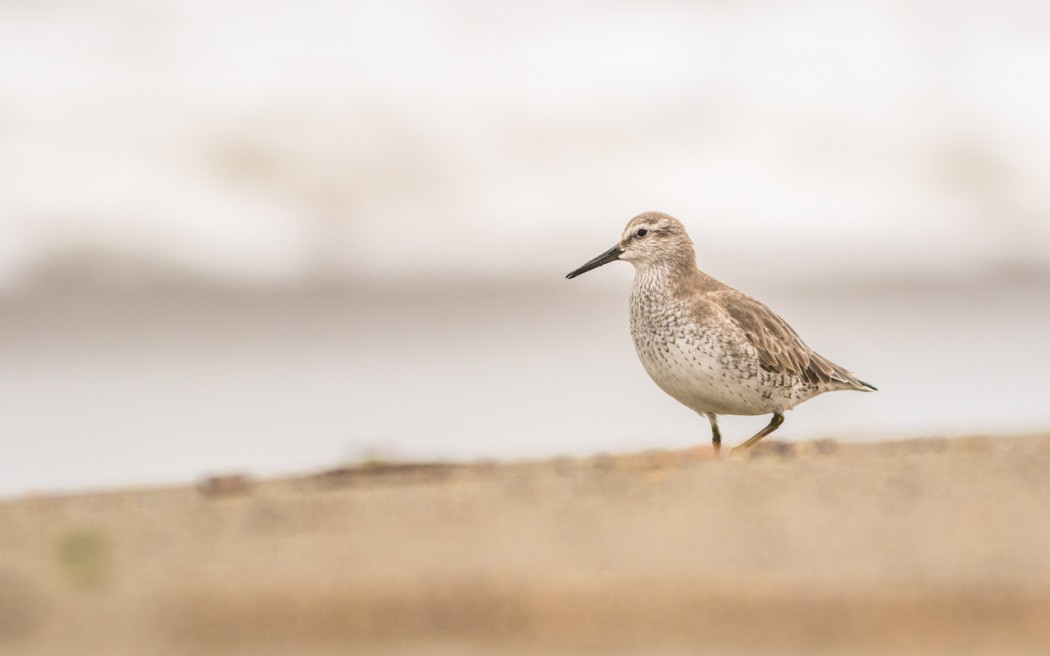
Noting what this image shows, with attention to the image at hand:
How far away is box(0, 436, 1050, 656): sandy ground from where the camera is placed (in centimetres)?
358

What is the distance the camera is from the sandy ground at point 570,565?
358 centimetres

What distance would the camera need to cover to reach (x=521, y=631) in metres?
3.61

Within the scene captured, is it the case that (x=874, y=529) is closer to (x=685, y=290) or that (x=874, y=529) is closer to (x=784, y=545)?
(x=784, y=545)

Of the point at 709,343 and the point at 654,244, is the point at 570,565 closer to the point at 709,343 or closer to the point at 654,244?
the point at 709,343

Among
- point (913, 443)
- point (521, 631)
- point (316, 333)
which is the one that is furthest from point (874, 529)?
point (316, 333)

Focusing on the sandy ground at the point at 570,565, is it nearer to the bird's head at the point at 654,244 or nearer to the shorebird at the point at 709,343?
the shorebird at the point at 709,343

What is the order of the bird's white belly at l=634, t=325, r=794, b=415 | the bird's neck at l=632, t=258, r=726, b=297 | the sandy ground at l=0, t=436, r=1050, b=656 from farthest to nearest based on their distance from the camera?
1. the bird's neck at l=632, t=258, r=726, b=297
2. the bird's white belly at l=634, t=325, r=794, b=415
3. the sandy ground at l=0, t=436, r=1050, b=656

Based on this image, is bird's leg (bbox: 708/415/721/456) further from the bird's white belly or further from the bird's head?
the bird's head

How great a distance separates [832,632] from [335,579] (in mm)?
1225

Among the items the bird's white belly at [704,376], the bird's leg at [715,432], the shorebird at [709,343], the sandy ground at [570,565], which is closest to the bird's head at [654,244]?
the shorebird at [709,343]

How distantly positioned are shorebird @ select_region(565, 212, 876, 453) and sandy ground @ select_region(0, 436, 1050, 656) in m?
1.59

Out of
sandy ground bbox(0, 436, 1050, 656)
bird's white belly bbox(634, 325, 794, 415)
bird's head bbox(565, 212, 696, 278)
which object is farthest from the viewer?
bird's head bbox(565, 212, 696, 278)

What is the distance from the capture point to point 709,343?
6973 millimetres

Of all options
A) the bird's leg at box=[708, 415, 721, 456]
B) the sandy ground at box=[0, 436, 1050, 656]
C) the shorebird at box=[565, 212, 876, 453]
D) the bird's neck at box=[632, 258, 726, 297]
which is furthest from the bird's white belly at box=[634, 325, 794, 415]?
the sandy ground at box=[0, 436, 1050, 656]
